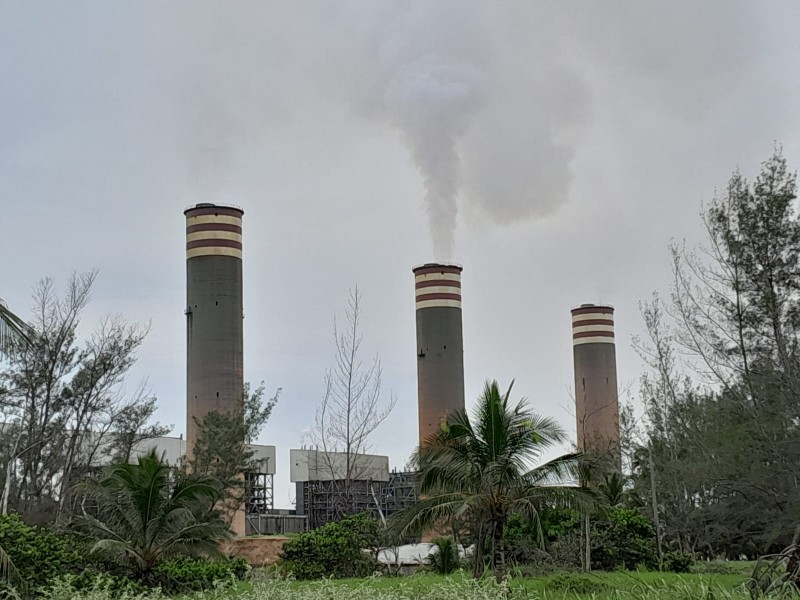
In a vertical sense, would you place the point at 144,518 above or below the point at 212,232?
below

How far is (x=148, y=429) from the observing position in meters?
30.4

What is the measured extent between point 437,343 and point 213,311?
12072 mm

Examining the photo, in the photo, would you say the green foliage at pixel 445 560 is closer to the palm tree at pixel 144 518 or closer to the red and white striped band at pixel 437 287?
the palm tree at pixel 144 518

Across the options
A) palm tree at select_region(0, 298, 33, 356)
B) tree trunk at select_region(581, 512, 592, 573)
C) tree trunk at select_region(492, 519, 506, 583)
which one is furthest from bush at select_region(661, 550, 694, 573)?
palm tree at select_region(0, 298, 33, 356)

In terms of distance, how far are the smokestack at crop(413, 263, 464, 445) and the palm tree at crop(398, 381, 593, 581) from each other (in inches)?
Answer: 997

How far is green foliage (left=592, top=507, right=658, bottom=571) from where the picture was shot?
2336 cm

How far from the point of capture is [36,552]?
655 inches

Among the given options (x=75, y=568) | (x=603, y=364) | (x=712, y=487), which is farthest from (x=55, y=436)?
(x=603, y=364)

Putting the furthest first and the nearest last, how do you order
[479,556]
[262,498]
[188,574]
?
1. [262,498]
2. [188,574]
3. [479,556]

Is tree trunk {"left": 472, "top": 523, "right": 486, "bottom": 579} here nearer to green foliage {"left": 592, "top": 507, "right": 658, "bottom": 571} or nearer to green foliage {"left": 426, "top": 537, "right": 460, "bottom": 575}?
green foliage {"left": 426, "top": 537, "right": 460, "bottom": 575}

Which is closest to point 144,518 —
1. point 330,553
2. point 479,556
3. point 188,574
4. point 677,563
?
point 188,574

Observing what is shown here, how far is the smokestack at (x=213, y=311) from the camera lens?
112 ft

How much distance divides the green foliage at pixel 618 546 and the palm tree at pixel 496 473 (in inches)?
267

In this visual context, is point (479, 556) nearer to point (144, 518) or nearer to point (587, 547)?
point (587, 547)
